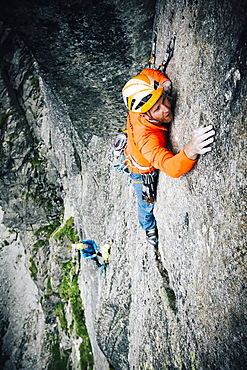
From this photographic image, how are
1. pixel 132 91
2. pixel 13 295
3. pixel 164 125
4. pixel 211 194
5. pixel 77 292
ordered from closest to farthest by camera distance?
1. pixel 211 194
2. pixel 132 91
3. pixel 164 125
4. pixel 77 292
5. pixel 13 295

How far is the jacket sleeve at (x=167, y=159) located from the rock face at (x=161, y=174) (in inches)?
9.0

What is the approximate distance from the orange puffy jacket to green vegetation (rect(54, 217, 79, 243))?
12999mm

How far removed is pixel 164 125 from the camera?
4.18 m

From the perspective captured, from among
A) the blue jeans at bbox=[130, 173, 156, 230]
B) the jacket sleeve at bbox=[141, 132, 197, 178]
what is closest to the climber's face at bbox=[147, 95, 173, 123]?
the jacket sleeve at bbox=[141, 132, 197, 178]

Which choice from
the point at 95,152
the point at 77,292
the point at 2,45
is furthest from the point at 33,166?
the point at 77,292

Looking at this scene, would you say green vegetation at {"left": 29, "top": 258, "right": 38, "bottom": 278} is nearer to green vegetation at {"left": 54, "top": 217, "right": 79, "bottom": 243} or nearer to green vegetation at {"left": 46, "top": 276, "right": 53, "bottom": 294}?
green vegetation at {"left": 46, "top": 276, "right": 53, "bottom": 294}

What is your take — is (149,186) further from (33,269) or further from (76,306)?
(33,269)

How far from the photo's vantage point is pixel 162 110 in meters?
3.71

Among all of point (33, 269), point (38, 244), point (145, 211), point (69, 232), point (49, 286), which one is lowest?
point (145, 211)

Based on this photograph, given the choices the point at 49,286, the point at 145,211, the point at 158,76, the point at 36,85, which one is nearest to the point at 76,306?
the point at 49,286

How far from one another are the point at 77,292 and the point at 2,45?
53.4 feet

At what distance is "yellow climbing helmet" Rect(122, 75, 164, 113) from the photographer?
3553 millimetres

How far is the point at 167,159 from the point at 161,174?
1643mm

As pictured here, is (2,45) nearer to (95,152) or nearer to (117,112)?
(95,152)
